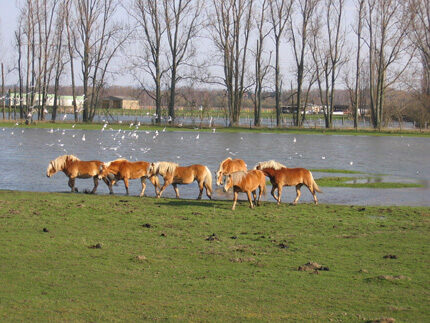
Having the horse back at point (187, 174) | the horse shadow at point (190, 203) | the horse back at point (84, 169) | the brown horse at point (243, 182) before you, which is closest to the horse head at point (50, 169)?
the horse back at point (84, 169)

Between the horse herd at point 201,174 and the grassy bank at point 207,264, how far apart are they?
88 cm

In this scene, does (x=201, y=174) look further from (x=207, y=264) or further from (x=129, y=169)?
(x=207, y=264)

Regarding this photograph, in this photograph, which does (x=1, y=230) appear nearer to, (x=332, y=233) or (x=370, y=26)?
(x=332, y=233)

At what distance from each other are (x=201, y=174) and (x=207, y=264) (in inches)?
317

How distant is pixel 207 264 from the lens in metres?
9.38

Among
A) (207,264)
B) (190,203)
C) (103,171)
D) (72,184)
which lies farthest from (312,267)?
(72,184)

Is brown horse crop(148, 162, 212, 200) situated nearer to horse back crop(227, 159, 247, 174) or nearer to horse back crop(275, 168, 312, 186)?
horse back crop(227, 159, 247, 174)

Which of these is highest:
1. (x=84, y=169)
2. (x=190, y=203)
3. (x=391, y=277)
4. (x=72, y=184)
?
(x=84, y=169)

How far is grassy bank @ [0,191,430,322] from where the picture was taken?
7.30 m

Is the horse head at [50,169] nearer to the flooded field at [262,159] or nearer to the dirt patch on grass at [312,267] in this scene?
the flooded field at [262,159]

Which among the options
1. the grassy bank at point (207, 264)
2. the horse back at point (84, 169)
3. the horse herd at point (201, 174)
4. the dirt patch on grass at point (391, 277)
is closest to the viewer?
the grassy bank at point (207, 264)

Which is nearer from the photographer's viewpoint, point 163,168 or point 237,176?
point 237,176

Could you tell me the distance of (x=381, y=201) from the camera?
1822cm

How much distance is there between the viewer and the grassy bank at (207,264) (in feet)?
24.0
